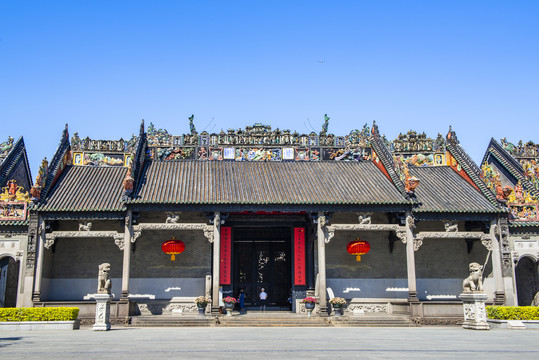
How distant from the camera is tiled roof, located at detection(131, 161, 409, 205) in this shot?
62.6ft

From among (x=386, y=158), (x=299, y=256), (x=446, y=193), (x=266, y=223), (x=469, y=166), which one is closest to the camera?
(x=446, y=193)

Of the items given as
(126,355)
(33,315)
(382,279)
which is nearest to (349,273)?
(382,279)

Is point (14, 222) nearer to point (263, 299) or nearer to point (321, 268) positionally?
point (263, 299)

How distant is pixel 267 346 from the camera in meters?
10.7

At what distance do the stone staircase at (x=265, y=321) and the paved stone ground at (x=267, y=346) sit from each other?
3.50 m

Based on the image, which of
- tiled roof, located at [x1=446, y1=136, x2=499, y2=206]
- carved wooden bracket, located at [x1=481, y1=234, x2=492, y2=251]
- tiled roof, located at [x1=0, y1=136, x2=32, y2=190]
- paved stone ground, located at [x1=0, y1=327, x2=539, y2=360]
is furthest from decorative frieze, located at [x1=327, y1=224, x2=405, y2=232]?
tiled roof, located at [x1=0, y1=136, x2=32, y2=190]

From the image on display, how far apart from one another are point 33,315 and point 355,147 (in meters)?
14.4

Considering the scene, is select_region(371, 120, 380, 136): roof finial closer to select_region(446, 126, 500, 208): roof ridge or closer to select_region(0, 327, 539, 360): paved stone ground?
select_region(446, 126, 500, 208): roof ridge

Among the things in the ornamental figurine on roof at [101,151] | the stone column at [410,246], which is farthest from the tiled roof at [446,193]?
the ornamental figurine on roof at [101,151]

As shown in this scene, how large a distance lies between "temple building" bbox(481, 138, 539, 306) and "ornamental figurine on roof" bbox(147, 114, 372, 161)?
5654mm

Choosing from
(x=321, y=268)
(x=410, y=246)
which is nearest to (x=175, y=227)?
(x=321, y=268)

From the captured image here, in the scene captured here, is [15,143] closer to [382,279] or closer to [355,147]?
[355,147]

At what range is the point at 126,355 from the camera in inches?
360

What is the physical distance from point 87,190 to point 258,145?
24.0ft
